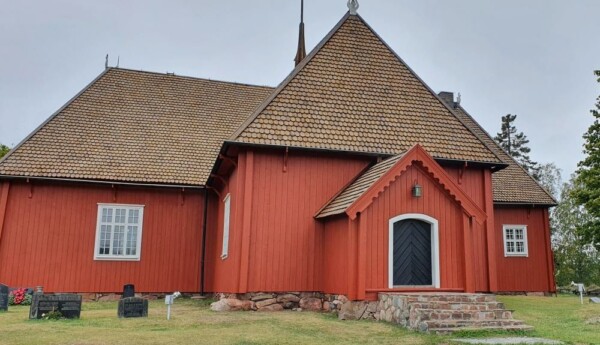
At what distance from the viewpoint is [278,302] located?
12594 mm

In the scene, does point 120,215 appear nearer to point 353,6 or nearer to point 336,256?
point 336,256

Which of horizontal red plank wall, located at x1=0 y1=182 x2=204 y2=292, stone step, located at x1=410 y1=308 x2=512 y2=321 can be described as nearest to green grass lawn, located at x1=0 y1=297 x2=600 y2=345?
stone step, located at x1=410 y1=308 x2=512 y2=321

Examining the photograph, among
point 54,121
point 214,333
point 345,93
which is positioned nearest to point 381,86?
point 345,93

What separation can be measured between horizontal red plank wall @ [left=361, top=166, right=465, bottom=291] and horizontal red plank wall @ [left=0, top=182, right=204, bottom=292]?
797 cm

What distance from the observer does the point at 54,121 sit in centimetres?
1786

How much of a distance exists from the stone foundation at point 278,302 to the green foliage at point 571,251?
25066 millimetres

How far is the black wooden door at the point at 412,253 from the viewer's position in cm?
1172

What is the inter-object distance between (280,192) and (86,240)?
24.4ft

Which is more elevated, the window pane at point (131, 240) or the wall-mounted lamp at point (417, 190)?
the wall-mounted lamp at point (417, 190)

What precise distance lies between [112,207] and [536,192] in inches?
647

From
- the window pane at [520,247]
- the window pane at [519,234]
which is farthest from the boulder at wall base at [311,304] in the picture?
the window pane at [519,234]

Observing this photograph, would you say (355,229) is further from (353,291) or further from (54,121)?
(54,121)

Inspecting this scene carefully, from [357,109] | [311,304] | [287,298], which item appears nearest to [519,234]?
[357,109]

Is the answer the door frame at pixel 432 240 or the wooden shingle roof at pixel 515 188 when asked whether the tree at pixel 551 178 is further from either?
the door frame at pixel 432 240
